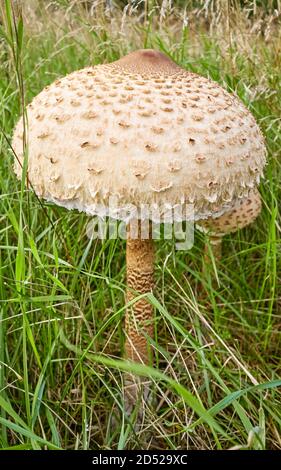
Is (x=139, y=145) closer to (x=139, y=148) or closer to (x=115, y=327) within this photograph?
(x=139, y=148)

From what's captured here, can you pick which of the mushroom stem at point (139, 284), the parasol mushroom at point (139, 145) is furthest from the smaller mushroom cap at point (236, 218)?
the parasol mushroom at point (139, 145)

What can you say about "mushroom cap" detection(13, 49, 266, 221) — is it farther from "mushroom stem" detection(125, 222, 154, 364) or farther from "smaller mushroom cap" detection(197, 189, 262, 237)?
"smaller mushroom cap" detection(197, 189, 262, 237)

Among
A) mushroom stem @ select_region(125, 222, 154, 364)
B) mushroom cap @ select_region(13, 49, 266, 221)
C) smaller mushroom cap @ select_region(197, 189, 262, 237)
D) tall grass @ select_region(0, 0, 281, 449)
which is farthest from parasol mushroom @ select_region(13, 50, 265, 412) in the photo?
smaller mushroom cap @ select_region(197, 189, 262, 237)
